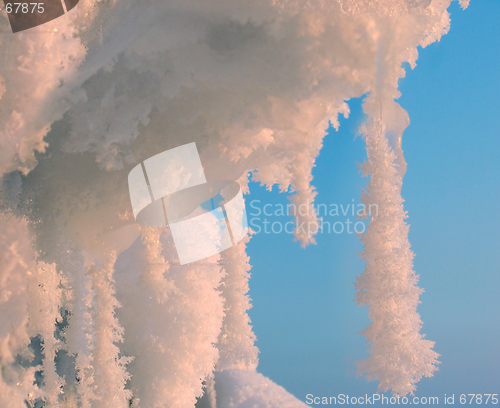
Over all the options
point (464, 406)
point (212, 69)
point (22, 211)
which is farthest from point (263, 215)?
point (464, 406)

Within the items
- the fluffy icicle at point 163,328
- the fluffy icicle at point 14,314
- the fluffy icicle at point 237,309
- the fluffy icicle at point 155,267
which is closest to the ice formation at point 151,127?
the fluffy icicle at point 14,314

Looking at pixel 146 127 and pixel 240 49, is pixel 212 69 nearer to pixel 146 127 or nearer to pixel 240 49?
→ pixel 240 49

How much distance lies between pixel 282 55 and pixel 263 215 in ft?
4.66

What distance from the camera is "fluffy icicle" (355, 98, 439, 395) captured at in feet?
4.08

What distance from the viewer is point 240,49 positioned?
1.22 metres

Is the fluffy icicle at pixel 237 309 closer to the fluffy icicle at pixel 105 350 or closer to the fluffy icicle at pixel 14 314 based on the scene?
the fluffy icicle at pixel 105 350
